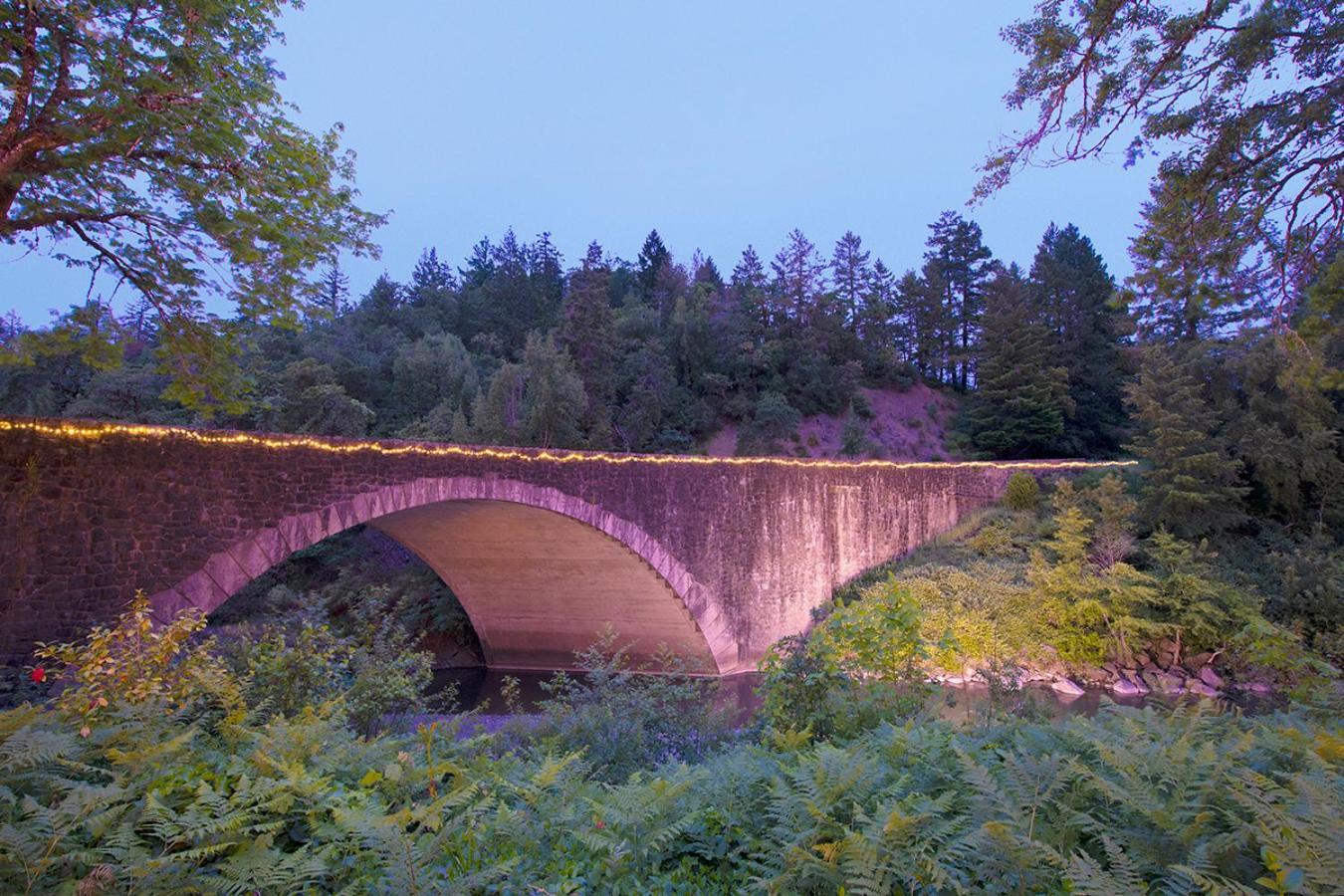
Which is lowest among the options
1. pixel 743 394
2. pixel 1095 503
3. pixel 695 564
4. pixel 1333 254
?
pixel 695 564

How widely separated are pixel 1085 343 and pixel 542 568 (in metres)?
29.1

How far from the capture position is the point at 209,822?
7.72 feet

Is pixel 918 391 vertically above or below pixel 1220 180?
above

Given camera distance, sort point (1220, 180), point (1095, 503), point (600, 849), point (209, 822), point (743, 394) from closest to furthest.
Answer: point (209, 822) → point (600, 849) → point (1220, 180) → point (1095, 503) → point (743, 394)

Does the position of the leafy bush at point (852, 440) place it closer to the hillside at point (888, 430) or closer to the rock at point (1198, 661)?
the hillside at point (888, 430)

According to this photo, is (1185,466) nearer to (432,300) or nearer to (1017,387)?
(1017,387)

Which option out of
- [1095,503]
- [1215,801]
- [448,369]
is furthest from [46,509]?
[448,369]

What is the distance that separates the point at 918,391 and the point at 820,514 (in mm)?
24368

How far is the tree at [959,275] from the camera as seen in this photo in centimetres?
4203

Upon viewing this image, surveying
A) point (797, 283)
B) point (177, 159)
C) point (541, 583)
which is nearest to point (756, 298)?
point (797, 283)

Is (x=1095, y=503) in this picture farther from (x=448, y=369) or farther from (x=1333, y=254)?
(x=448, y=369)

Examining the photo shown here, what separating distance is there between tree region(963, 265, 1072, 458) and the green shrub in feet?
41.3

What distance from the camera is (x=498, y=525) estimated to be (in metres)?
13.4

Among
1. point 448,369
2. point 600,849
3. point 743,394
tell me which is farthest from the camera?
point 743,394
